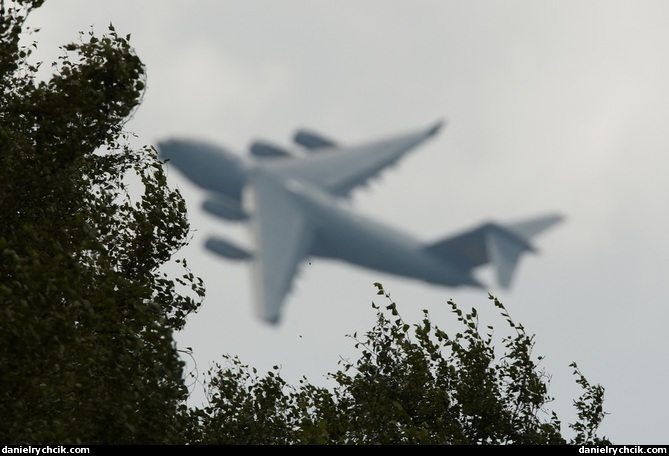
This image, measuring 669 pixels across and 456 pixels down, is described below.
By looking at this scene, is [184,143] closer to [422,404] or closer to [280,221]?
[280,221]

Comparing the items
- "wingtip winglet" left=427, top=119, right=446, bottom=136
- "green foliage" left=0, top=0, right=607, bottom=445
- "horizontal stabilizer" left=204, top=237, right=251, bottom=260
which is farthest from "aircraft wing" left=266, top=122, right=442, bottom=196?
"green foliage" left=0, top=0, right=607, bottom=445

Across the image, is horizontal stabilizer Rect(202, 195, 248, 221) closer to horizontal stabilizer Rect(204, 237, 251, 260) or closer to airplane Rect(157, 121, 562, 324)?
airplane Rect(157, 121, 562, 324)

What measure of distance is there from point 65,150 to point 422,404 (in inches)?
581

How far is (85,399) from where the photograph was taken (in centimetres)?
2580

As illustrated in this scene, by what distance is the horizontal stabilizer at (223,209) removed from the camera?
68.9 m

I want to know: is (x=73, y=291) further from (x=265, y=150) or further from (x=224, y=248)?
(x=265, y=150)

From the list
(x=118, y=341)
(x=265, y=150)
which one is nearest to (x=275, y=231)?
(x=265, y=150)

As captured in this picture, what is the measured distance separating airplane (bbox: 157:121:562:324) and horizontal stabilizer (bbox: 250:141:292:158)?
7 cm

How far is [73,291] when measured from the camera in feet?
76.4

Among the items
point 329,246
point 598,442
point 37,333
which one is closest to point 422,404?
point 598,442

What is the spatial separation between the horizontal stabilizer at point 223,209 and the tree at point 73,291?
101ft

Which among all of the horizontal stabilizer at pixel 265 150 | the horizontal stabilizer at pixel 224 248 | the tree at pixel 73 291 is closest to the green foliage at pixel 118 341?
the tree at pixel 73 291

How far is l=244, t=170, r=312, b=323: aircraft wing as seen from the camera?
72250mm

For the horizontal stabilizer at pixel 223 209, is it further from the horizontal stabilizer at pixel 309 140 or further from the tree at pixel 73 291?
the tree at pixel 73 291
